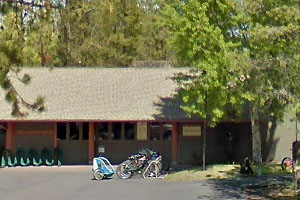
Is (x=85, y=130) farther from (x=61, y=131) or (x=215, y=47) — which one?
(x=215, y=47)

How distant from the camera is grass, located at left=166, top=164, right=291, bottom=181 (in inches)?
793

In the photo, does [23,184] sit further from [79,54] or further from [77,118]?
[79,54]

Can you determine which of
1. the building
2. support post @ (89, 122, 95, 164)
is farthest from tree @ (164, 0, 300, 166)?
support post @ (89, 122, 95, 164)

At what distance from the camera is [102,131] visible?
2645 cm

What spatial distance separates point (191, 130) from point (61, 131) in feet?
23.8

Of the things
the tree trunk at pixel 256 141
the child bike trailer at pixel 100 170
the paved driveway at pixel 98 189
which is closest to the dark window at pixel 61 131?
the paved driveway at pixel 98 189

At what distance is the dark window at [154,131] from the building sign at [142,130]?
347 millimetres

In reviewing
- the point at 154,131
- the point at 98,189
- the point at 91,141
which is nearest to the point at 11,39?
the point at 98,189

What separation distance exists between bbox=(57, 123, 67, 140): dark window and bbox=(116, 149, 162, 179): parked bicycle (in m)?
6.31

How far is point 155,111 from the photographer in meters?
25.3

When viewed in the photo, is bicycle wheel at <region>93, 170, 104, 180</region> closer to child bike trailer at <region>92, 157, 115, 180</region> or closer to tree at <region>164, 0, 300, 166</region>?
child bike trailer at <region>92, 157, 115, 180</region>

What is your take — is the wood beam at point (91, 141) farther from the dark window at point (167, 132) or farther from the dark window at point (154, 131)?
the dark window at point (167, 132)

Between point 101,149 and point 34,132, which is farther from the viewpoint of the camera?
point 101,149

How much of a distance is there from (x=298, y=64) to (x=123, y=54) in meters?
33.1
